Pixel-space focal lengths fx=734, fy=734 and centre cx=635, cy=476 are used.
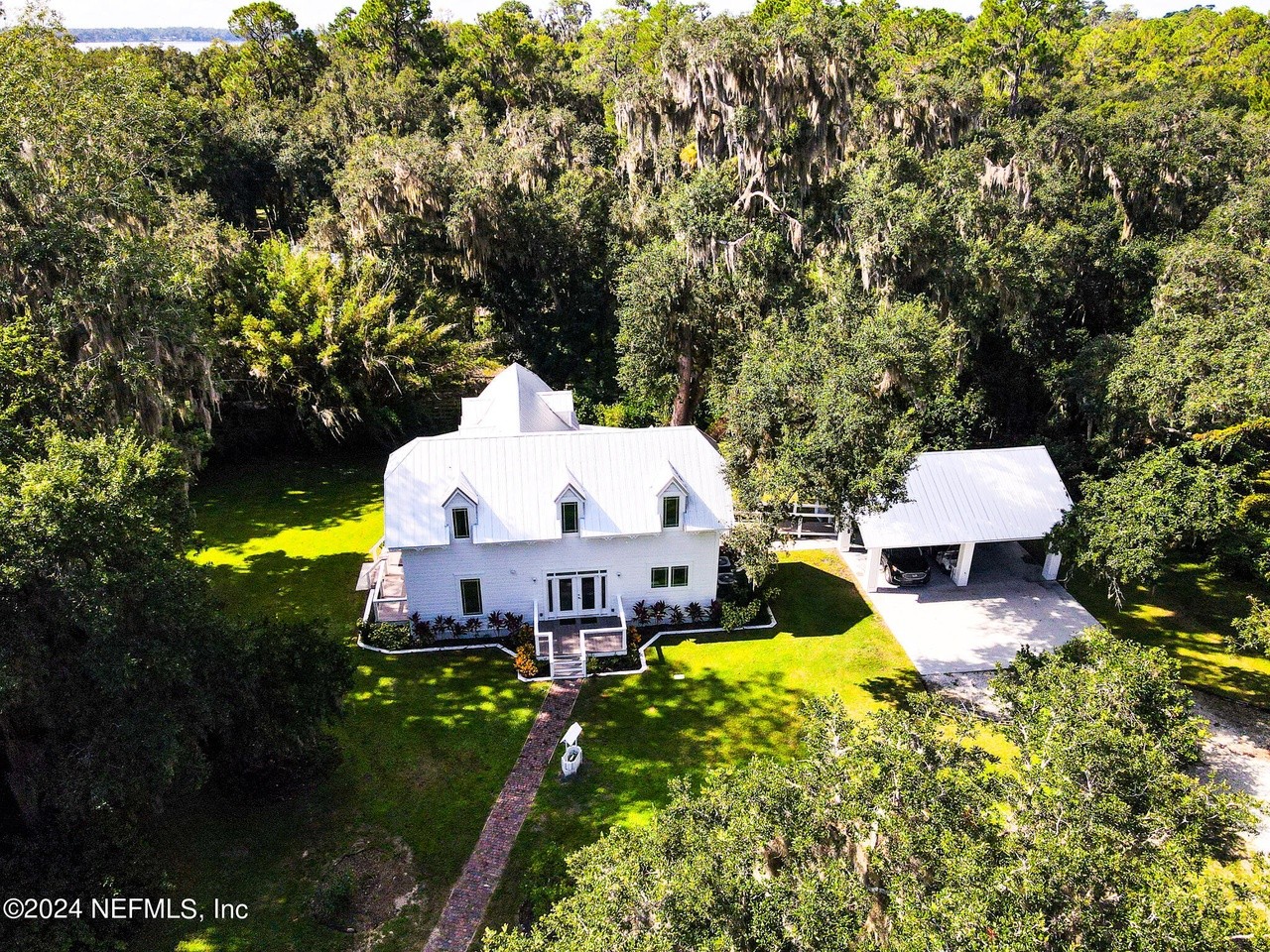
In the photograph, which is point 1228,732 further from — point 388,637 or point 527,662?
point 388,637

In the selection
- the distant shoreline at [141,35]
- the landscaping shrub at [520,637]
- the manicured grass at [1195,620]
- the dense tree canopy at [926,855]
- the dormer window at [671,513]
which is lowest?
the manicured grass at [1195,620]

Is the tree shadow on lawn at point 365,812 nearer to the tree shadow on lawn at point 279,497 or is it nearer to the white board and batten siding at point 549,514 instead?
the white board and batten siding at point 549,514

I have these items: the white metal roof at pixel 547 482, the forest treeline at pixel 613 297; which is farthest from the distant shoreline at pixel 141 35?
the white metal roof at pixel 547 482

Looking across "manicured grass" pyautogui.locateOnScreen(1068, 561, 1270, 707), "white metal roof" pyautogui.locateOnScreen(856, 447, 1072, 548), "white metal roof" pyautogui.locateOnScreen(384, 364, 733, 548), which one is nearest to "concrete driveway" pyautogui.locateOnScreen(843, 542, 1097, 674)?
"manicured grass" pyautogui.locateOnScreen(1068, 561, 1270, 707)

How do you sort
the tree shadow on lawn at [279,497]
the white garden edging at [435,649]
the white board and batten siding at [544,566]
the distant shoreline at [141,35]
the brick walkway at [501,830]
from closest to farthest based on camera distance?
the brick walkway at [501,830]
the white garden edging at [435,649]
the white board and batten siding at [544,566]
the tree shadow on lawn at [279,497]
the distant shoreline at [141,35]

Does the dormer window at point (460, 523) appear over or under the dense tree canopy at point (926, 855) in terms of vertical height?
over

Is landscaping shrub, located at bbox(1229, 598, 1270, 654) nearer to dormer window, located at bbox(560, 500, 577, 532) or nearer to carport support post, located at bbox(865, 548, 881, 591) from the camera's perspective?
carport support post, located at bbox(865, 548, 881, 591)
